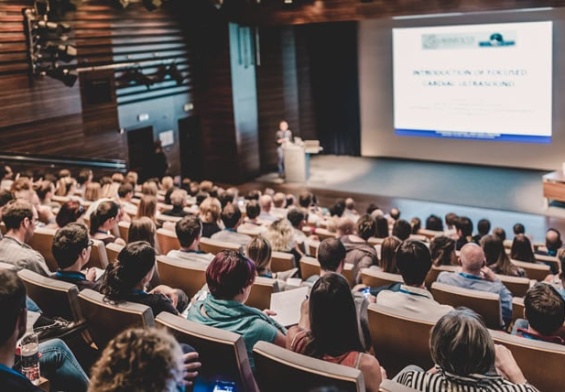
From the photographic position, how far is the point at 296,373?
2.53 metres

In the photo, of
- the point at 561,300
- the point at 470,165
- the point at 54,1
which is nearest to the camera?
the point at 561,300

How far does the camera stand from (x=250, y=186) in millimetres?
13453

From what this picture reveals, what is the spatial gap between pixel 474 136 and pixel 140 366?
12.3 metres

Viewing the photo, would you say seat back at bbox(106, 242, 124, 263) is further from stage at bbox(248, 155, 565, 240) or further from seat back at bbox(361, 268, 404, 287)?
stage at bbox(248, 155, 565, 240)

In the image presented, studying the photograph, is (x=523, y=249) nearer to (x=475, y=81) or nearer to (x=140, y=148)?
(x=475, y=81)

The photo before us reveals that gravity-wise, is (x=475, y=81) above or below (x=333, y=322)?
above

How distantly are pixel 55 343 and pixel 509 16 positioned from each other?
1155 cm

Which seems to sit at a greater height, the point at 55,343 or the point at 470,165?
the point at 55,343

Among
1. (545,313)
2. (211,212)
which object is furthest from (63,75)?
(545,313)

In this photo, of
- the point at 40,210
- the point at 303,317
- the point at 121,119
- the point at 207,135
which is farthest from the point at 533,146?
the point at 303,317

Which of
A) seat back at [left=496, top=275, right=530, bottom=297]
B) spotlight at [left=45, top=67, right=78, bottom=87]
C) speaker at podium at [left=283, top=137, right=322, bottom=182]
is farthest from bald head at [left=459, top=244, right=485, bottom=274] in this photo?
speaker at podium at [left=283, top=137, right=322, bottom=182]

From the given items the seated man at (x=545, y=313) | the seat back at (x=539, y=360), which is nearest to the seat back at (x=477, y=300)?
the seated man at (x=545, y=313)

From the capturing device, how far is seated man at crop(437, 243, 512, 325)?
4.39 m

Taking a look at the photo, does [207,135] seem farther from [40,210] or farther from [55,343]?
[55,343]
